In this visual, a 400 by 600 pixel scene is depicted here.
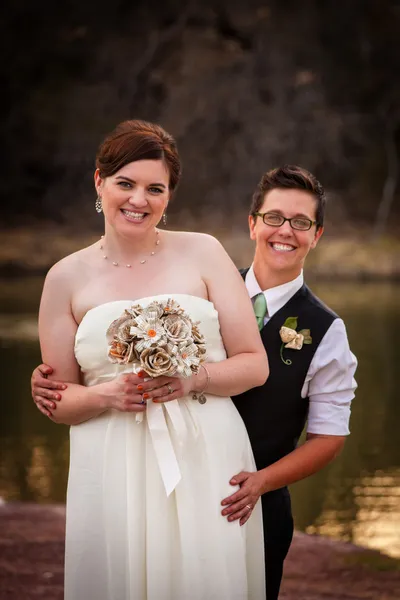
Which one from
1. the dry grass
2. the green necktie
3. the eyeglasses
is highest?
the dry grass

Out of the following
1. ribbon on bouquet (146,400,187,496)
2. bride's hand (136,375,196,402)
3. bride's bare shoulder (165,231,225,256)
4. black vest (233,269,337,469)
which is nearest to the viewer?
bride's hand (136,375,196,402)

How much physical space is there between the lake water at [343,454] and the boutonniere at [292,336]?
2298 millimetres

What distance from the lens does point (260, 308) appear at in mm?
2518

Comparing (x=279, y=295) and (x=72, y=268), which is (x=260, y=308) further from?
(x=72, y=268)

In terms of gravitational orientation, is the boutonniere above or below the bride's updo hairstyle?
below

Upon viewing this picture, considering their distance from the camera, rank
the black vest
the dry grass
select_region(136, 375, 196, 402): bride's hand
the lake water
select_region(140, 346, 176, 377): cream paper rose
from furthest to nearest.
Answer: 1. the dry grass
2. the lake water
3. the black vest
4. select_region(136, 375, 196, 402): bride's hand
5. select_region(140, 346, 176, 377): cream paper rose

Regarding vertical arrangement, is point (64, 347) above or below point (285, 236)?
below

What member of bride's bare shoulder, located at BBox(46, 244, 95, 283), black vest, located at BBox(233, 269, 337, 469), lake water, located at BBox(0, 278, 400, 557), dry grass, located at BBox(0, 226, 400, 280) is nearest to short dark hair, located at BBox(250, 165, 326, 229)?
black vest, located at BBox(233, 269, 337, 469)

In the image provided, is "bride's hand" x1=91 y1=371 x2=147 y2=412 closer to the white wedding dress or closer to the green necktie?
→ the white wedding dress

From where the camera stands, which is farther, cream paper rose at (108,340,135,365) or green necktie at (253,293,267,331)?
green necktie at (253,293,267,331)

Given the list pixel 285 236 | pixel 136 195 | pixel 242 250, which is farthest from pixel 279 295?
pixel 242 250

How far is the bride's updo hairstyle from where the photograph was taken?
2.14m

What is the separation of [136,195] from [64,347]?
407 millimetres

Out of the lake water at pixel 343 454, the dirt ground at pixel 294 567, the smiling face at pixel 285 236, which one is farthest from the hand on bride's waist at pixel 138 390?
the lake water at pixel 343 454
